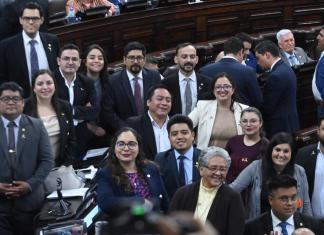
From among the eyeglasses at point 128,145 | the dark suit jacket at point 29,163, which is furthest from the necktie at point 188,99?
the eyeglasses at point 128,145

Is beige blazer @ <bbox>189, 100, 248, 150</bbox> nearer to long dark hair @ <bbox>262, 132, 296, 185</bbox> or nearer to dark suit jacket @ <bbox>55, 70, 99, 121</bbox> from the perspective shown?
long dark hair @ <bbox>262, 132, 296, 185</bbox>

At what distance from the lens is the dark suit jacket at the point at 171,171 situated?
4.60 m

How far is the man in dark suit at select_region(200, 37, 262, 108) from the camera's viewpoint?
5922mm

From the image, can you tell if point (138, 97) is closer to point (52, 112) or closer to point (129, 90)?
point (129, 90)

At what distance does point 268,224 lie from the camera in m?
4.18

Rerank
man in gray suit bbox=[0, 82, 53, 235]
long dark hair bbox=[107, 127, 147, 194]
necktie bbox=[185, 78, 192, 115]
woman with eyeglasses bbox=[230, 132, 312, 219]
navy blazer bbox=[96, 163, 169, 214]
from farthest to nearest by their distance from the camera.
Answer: necktie bbox=[185, 78, 192, 115] → man in gray suit bbox=[0, 82, 53, 235] → woman with eyeglasses bbox=[230, 132, 312, 219] → long dark hair bbox=[107, 127, 147, 194] → navy blazer bbox=[96, 163, 169, 214]

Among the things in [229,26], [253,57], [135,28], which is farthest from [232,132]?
[229,26]

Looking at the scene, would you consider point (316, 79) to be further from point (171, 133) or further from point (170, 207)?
point (170, 207)

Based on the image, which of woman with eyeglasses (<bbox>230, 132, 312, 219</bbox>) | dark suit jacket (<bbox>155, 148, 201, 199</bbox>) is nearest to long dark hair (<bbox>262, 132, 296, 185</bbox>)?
woman with eyeglasses (<bbox>230, 132, 312, 219</bbox>)

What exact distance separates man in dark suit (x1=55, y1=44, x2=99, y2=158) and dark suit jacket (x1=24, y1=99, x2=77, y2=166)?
36cm

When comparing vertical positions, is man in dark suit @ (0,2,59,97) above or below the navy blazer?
above

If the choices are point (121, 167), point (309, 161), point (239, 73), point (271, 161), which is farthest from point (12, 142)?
point (239, 73)

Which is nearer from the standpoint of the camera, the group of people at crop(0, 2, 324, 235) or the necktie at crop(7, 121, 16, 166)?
Answer: the group of people at crop(0, 2, 324, 235)

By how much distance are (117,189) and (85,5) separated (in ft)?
14.1
